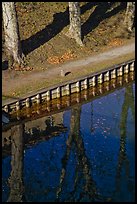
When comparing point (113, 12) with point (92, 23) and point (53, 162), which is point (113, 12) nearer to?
point (92, 23)

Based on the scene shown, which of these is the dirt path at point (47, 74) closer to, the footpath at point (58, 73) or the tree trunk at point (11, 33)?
the footpath at point (58, 73)

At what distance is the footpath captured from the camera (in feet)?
121

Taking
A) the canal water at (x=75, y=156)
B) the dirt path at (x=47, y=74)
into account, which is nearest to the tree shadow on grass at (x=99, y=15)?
the dirt path at (x=47, y=74)

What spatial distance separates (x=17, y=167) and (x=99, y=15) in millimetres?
26588

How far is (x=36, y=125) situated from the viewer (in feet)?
112

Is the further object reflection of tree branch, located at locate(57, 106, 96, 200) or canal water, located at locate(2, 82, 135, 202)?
reflection of tree branch, located at locate(57, 106, 96, 200)

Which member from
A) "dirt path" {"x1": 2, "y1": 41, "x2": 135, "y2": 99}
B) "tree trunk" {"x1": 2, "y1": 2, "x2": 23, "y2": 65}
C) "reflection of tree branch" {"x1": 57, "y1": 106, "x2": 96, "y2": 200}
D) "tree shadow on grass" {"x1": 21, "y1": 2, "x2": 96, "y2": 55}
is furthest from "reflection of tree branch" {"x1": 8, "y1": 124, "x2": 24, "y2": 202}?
"tree shadow on grass" {"x1": 21, "y1": 2, "x2": 96, "y2": 55}

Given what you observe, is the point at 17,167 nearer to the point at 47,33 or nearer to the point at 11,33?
the point at 11,33

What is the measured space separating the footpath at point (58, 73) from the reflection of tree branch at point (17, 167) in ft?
11.6

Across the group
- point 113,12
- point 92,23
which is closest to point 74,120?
point 92,23

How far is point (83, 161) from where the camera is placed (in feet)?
97.2

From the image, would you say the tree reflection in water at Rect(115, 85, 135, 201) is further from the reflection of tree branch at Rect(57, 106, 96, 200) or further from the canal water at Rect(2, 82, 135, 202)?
the reflection of tree branch at Rect(57, 106, 96, 200)

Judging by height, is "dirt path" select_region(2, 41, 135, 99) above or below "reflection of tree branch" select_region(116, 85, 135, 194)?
above

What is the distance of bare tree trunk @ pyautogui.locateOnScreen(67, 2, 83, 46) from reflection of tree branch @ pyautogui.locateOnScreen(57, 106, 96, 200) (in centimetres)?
1121
